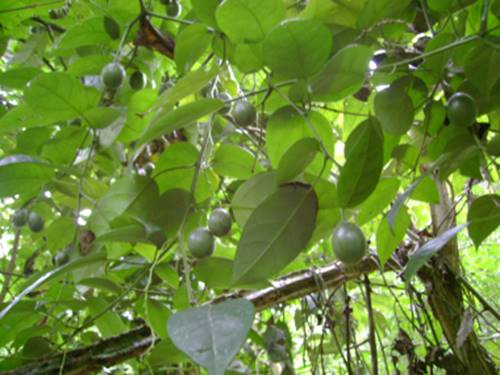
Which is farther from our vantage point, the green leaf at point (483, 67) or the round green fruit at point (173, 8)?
the round green fruit at point (173, 8)

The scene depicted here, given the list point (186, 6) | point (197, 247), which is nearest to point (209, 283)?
point (197, 247)

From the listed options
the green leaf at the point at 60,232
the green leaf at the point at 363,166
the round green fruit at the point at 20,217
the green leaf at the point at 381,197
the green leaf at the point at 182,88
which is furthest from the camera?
the round green fruit at the point at 20,217

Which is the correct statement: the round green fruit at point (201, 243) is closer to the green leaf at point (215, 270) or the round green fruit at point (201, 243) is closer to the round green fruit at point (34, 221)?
the green leaf at point (215, 270)

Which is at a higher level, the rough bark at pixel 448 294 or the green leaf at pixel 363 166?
the green leaf at pixel 363 166

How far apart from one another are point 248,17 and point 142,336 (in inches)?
23.9

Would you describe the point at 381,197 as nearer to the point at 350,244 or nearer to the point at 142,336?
the point at 350,244

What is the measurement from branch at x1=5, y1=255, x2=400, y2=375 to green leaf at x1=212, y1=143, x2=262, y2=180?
0.66 feet

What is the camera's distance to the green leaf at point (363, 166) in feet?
1.63

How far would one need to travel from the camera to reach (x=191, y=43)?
747 mm

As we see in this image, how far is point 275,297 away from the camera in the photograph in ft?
3.23

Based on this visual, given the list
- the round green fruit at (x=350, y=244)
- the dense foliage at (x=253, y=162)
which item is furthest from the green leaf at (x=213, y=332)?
the round green fruit at (x=350, y=244)

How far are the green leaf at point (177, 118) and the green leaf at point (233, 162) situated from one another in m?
0.22

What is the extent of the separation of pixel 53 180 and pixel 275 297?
1.54 feet

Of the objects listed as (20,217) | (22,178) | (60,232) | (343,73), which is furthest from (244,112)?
(20,217)
